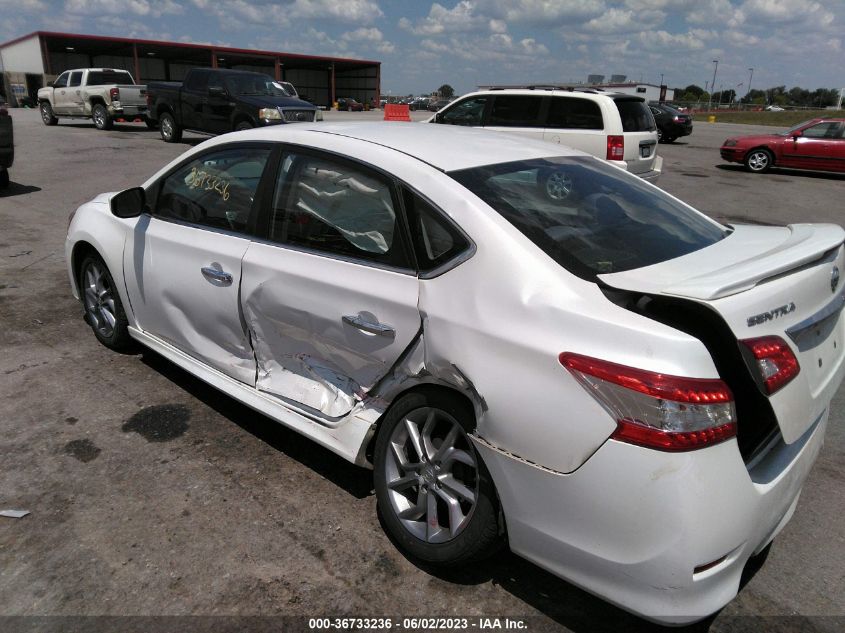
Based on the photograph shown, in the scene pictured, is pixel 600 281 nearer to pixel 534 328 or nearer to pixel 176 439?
pixel 534 328

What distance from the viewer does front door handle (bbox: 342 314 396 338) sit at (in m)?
2.58

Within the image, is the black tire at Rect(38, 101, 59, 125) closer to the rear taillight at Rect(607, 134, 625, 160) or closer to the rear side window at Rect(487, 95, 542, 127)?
the rear side window at Rect(487, 95, 542, 127)

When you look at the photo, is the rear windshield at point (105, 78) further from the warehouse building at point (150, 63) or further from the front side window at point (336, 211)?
the warehouse building at point (150, 63)

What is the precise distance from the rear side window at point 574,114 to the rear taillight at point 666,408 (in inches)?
354

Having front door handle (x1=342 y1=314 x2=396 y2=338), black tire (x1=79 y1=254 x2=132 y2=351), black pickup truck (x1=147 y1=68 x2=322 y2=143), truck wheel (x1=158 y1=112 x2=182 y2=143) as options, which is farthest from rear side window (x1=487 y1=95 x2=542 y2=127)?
truck wheel (x1=158 y1=112 x2=182 y2=143)

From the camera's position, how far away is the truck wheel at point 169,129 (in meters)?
18.4

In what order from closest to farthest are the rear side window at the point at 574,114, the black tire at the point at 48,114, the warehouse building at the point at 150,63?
the rear side window at the point at 574,114, the black tire at the point at 48,114, the warehouse building at the point at 150,63

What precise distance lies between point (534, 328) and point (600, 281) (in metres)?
0.30

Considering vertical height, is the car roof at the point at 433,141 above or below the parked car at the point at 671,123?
above

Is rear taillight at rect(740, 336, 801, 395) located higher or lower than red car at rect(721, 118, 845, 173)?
higher

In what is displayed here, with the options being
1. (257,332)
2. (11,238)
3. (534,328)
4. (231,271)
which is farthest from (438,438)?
(11,238)

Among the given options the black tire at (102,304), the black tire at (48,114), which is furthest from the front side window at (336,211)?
the black tire at (48,114)

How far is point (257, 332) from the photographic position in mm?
3211

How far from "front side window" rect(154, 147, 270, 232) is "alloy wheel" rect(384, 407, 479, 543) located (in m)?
1.47
